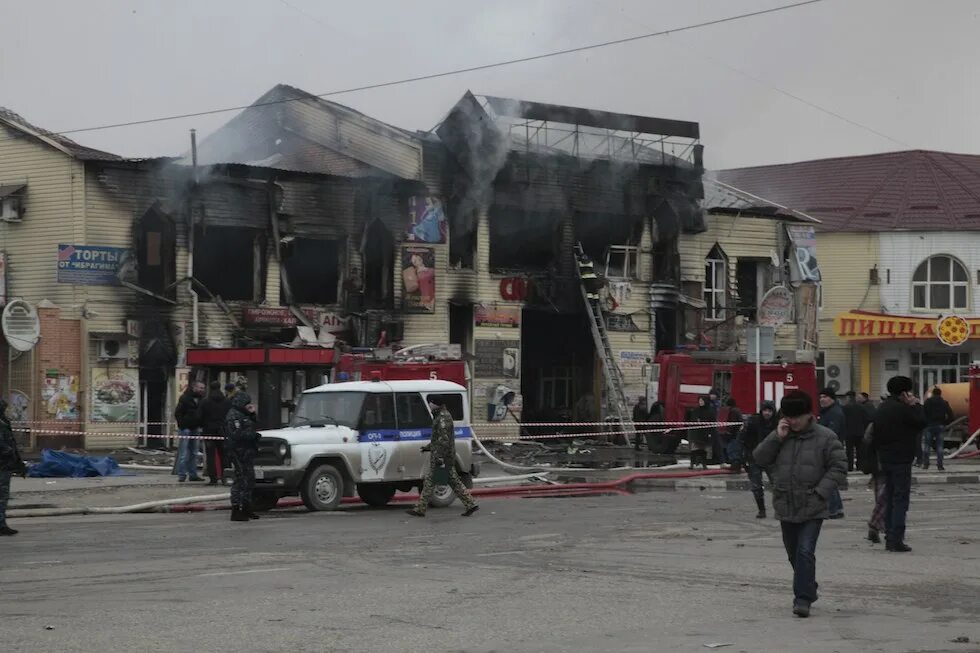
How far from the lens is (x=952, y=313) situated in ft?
181

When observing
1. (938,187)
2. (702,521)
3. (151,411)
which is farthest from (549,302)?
(702,521)

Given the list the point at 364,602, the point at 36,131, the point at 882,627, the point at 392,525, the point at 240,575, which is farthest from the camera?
the point at 36,131

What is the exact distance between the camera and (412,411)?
22.1m

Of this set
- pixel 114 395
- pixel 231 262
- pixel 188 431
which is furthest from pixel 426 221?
pixel 188 431

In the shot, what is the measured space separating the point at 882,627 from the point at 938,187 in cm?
5034

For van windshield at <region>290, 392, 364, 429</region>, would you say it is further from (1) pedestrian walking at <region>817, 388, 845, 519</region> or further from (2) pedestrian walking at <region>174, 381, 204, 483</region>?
(1) pedestrian walking at <region>817, 388, 845, 519</region>

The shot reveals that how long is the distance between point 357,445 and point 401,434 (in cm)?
79

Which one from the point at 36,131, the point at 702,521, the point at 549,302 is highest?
the point at 36,131

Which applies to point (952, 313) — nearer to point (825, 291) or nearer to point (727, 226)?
point (825, 291)

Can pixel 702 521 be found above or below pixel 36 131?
below

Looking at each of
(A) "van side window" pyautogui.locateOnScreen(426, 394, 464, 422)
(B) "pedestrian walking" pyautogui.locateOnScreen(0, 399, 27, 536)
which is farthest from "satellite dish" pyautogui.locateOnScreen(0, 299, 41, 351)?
(B) "pedestrian walking" pyautogui.locateOnScreen(0, 399, 27, 536)

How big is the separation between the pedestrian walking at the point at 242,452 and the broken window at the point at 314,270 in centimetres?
2127

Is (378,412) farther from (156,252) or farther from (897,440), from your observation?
(156,252)

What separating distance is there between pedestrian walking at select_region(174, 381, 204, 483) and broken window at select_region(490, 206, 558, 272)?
1986 centimetres
